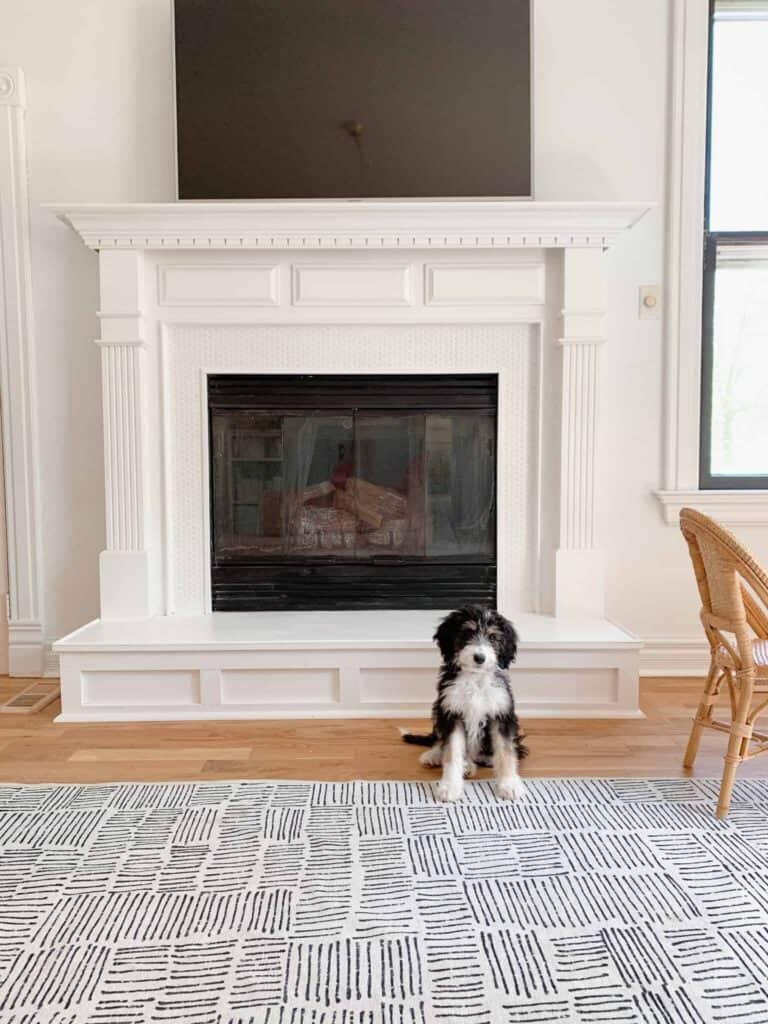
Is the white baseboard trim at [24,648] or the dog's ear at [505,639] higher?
the dog's ear at [505,639]

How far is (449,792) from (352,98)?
8.56ft

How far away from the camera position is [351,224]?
300 cm

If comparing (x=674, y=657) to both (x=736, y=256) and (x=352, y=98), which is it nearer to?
(x=736, y=256)

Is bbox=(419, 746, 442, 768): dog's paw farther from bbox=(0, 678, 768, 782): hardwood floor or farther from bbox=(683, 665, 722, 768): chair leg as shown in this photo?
bbox=(683, 665, 722, 768): chair leg

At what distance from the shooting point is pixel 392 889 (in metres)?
1.73

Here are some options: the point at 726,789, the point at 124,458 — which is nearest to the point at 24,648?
the point at 124,458

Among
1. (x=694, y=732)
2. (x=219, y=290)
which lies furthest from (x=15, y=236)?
(x=694, y=732)

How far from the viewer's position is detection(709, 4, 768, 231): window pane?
324 cm

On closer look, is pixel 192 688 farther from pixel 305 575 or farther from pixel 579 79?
pixel 579 79

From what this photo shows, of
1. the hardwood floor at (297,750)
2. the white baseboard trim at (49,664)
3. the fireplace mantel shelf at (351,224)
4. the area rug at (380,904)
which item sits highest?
the fireplace mantel shelf at (351,224)

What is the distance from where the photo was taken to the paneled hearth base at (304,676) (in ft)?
9.17

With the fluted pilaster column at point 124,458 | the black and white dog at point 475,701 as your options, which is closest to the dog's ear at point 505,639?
the black and white dog at point 475,701

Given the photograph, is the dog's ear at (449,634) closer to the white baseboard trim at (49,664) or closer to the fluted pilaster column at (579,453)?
the fluted pilaster column at (579,453)

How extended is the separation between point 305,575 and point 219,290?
1209mm
